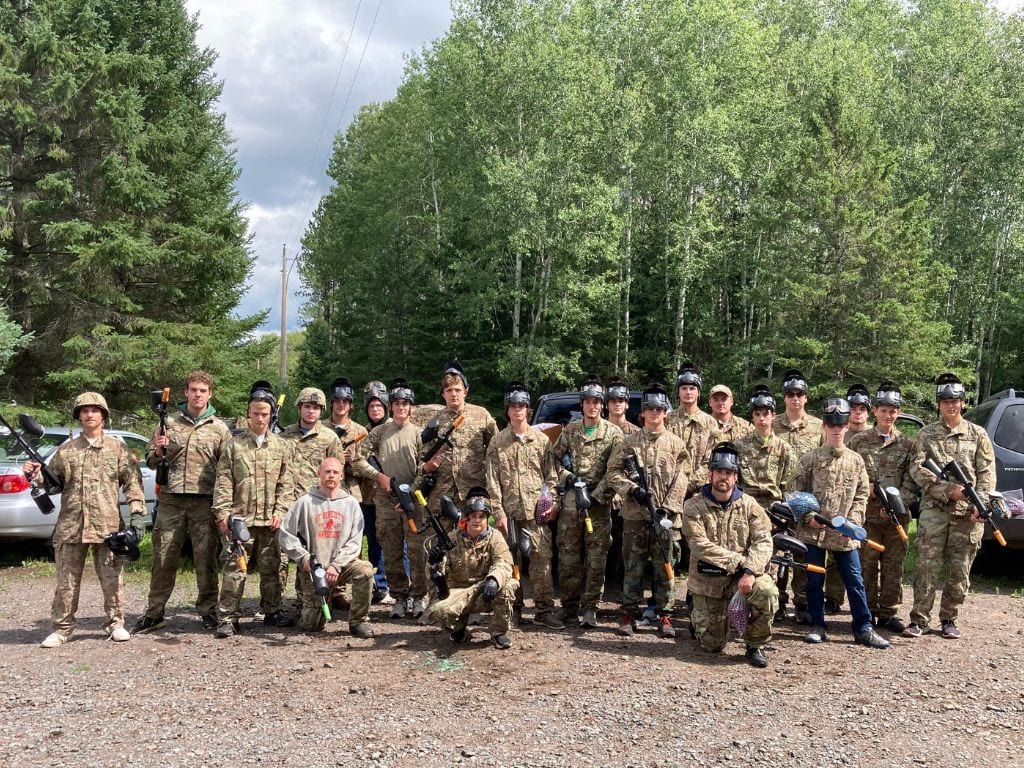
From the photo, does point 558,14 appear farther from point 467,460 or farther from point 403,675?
point 403,675

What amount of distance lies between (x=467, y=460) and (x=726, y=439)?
102 inches

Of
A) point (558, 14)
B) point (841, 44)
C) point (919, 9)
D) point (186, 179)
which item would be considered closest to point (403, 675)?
point (186, 179)

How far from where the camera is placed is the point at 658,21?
91.6ft

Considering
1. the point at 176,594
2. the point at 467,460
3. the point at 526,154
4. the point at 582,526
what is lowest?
the point at 176,594

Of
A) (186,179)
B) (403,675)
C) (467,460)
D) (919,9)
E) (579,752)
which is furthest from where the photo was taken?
(919,9)

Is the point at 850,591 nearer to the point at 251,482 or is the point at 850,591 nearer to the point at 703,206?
the point at 251,482

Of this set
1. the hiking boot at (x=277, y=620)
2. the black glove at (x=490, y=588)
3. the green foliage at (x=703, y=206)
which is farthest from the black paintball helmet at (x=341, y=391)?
the green foliage at (x=703, y=206)

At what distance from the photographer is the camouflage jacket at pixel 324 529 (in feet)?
22.7

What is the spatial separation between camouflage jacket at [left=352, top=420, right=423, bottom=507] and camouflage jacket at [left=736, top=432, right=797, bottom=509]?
320 centimetres

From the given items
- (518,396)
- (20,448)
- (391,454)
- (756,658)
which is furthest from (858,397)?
(20,448)

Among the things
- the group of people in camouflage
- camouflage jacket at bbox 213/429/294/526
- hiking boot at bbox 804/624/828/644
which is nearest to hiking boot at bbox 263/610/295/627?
the group of people in camouflage

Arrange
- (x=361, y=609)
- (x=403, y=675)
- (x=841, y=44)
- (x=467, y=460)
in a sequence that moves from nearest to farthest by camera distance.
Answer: (x=403, y=675), (x=361, y=609), (x=467, y=460), (x=841, y=44)

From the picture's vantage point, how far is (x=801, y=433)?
7793 mm

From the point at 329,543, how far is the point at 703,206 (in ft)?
72.0
